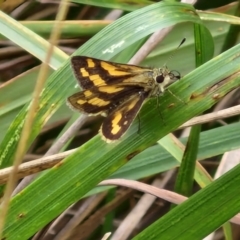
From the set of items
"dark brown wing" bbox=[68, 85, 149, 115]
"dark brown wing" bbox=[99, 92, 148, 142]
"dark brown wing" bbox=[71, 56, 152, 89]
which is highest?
"dark brown wing" bbox=[71, 56, 152, 89]

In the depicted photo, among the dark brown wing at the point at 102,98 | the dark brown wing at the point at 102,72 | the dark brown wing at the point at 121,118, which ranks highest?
the dark brown wing at the point at 102,72

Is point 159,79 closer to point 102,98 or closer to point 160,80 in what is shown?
point 160,80

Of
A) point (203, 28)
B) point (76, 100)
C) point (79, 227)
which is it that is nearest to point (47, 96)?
point (76, 100)

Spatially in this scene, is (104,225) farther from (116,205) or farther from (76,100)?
(76,100)

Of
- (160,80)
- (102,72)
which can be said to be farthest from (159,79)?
(102,72)

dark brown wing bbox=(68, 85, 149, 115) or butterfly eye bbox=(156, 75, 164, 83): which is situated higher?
butterfly eye bbox=(156, 75, 164, 83)
